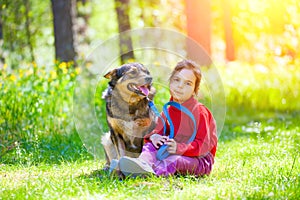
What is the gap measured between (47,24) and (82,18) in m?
1.06

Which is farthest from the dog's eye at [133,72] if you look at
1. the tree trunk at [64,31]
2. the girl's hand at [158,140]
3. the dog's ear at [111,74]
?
the tree trunk at [64,31]

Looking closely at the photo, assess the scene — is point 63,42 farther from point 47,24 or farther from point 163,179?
point 47,24

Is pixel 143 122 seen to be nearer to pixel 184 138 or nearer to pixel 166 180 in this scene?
pixel 184 138

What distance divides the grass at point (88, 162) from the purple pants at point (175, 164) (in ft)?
0.31

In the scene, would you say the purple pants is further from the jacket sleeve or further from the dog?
the dog

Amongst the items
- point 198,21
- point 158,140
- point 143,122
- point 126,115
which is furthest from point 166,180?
point 198,21

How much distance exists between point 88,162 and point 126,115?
3.31 feet

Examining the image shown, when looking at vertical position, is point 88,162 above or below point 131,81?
below

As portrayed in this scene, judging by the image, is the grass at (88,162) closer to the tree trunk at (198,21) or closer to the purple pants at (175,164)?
the purple pants at (175,164)

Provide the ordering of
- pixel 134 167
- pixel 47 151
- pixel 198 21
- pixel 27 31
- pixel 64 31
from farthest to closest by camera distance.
Result: pixel 198 21
pixel 27 31
pixel 64 31
pixel 47 151
pixel 134 167

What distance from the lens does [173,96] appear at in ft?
15.8

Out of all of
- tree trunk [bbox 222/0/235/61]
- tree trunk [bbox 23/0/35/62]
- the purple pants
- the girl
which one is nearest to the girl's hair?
the girl

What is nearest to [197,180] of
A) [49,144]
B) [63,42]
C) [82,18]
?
[49,144]

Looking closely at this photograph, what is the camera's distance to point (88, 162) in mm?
5676
